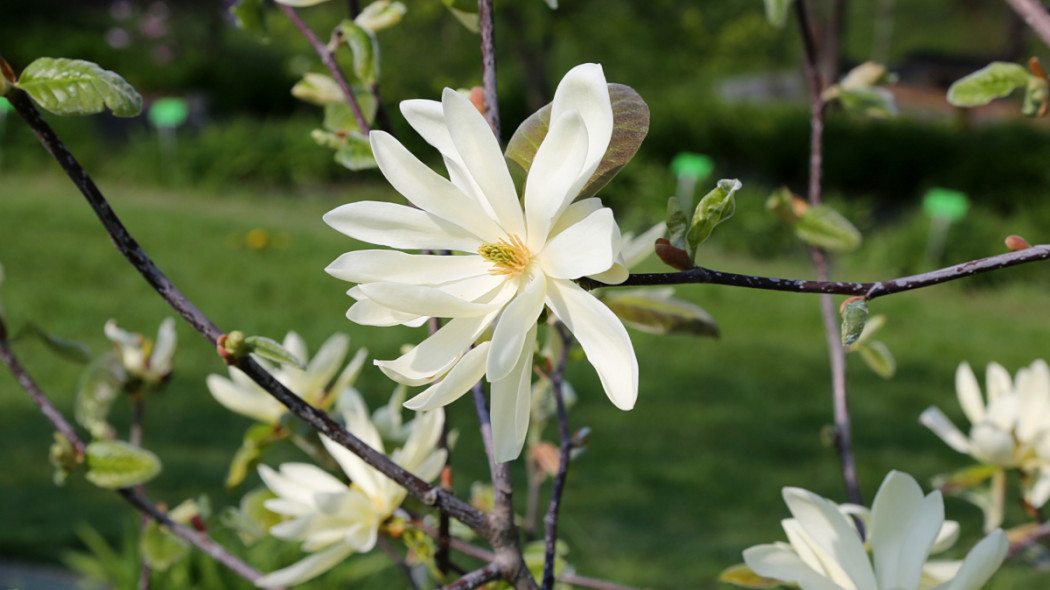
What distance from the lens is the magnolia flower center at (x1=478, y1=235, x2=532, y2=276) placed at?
0.39 m

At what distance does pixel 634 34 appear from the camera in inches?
258

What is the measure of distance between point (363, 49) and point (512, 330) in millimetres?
339

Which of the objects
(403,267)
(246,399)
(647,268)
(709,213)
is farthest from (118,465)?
(647,268)

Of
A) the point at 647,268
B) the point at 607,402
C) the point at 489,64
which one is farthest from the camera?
the point at 647,268

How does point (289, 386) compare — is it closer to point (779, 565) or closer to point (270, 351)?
point (270, 351)

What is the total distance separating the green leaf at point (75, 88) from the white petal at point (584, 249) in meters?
0.18

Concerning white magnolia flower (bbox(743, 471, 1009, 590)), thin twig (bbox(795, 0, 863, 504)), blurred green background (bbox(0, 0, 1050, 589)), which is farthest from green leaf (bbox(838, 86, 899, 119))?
blurred green background (bbox(0, 0, 1050, 589))

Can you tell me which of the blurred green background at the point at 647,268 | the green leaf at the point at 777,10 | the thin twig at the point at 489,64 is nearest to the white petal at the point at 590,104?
the thin twig at the point at 489,64

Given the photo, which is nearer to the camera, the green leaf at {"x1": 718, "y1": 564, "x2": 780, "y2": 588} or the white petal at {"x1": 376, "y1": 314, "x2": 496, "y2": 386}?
the white petal at {"x1": 376, "y1": 314, "x2": 496, "y2": 386}

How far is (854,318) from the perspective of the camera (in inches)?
14.2

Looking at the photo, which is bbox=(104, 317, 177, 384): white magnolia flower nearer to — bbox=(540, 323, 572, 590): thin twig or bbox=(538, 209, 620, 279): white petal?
bbox=(540, 323, 572, 590): thin twig

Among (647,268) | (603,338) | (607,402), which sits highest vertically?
(647,268)

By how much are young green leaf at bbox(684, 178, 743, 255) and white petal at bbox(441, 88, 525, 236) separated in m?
0.07

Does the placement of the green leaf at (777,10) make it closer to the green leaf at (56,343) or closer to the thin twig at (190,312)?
the thin twig at (190,312)
